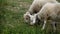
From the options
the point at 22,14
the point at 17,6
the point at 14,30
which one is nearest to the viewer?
the point at 14,30

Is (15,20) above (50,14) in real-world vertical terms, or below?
below

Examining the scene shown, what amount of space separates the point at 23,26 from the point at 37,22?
450 mm

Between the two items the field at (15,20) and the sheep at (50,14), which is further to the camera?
the sheep at (50,14)

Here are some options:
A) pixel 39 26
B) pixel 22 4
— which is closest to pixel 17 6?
pixel 22 4

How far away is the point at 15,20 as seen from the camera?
6898mm

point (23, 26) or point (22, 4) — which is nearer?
point (23, 26)

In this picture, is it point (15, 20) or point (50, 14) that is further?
point (15, 20)

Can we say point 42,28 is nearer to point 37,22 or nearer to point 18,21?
point 37,22

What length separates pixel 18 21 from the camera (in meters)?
6.85

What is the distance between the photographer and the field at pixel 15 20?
5.92 metres

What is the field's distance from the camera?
592 cm

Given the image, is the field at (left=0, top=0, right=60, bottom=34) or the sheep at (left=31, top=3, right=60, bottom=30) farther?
the sheep at (left=31, top=3, right=60, bottom=30)

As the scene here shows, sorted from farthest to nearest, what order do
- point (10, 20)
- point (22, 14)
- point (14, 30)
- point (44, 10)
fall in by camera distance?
point (22, 14), point (10, 20), point (44, 10), point (14, 30)

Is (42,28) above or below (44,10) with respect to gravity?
below
